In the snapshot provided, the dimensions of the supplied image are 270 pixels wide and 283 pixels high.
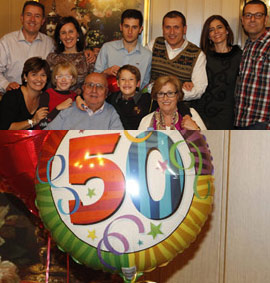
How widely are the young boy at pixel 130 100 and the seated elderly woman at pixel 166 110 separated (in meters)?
0.13

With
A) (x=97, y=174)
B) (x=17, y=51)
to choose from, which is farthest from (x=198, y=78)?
(x=97, y=174)

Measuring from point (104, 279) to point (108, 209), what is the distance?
2.52ft

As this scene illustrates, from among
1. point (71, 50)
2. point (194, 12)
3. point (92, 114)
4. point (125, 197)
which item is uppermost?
point (194, 12)

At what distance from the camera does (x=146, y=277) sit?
2002 mm

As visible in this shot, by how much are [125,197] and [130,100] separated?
48.9 inches

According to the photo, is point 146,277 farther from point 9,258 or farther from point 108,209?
point 108,209

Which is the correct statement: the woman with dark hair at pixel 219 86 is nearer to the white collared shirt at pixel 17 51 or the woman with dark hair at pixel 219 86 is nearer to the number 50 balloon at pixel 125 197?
the white collared shirt at pixel 17 51

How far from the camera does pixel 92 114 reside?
2.38m

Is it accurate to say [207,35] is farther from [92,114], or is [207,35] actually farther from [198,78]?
[92,114]

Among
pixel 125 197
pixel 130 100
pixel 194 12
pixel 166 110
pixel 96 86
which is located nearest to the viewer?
pixel 125 197

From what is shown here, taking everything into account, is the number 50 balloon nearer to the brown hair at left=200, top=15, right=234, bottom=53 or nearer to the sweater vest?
the sweater vest

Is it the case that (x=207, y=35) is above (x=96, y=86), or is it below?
above

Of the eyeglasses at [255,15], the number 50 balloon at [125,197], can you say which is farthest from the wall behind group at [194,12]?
the number 50 balloon at [125,197]

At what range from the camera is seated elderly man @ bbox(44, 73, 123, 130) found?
92.0 inches
